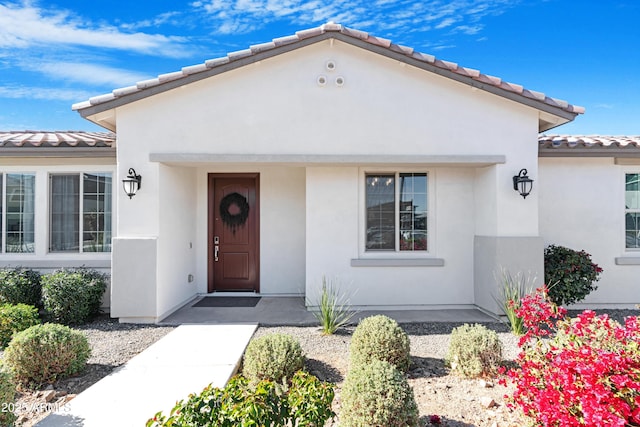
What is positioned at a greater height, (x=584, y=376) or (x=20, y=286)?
(x=584, y=376)

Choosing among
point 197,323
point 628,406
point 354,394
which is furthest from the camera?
point 197,323

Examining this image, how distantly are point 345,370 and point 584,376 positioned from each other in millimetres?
3162

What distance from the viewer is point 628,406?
281 cm

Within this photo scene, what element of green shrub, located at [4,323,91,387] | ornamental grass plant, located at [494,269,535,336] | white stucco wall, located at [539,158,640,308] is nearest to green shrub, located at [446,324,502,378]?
ornamental grass plant, located at [494,269,535,336]

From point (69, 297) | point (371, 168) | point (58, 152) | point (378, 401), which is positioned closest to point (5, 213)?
point (58, 152)

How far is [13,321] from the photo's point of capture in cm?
639

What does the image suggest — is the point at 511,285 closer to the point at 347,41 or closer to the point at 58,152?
the point at 347,41

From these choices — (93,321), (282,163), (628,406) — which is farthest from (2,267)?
(628,406)

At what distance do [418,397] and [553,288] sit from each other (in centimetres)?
515

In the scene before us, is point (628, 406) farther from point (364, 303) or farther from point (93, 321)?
point (93, 321)

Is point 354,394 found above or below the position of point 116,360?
above

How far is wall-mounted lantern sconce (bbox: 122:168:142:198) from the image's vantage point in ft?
24.5

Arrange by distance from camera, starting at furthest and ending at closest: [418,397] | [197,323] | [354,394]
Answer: [197,323] < [418,397] < [354,394]

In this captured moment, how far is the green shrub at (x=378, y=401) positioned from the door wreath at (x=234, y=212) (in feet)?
22.8
